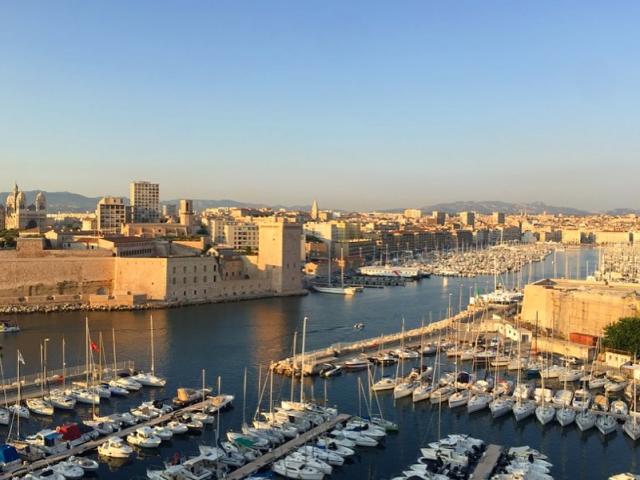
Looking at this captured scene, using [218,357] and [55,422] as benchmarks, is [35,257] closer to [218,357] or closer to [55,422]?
[218,357]

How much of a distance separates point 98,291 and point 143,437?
1488 cm

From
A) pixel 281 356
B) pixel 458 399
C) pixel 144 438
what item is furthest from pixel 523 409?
pixel 281 356

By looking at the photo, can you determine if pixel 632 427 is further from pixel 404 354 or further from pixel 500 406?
pixel 404 354

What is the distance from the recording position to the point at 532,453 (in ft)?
29.7

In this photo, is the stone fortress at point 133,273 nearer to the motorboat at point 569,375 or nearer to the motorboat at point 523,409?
the motorboat at point 569,375

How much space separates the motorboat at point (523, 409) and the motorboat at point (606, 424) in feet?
3.33

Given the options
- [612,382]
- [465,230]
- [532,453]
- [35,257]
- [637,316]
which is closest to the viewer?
[532,453]

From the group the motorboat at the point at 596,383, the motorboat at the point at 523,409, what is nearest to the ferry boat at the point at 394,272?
the motorboat at the point at 596,383

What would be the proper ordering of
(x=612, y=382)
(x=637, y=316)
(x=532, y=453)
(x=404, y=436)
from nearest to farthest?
(x=532, y=453) < (x=404, y=436) < (x=612, y=382) < (x=637, y=316)

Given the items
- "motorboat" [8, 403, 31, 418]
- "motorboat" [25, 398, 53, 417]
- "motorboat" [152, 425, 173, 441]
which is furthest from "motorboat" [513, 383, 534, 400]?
"motorboat" [8, 403, 31, 418]

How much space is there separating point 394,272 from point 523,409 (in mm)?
24958

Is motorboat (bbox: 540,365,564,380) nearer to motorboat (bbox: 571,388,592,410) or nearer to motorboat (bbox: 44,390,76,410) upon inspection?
motorboat (bbox: 571,388,592,410)

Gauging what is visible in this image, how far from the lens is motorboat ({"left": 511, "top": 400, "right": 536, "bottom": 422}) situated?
1083cm

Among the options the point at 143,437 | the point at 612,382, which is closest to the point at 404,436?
the point at 143,437
